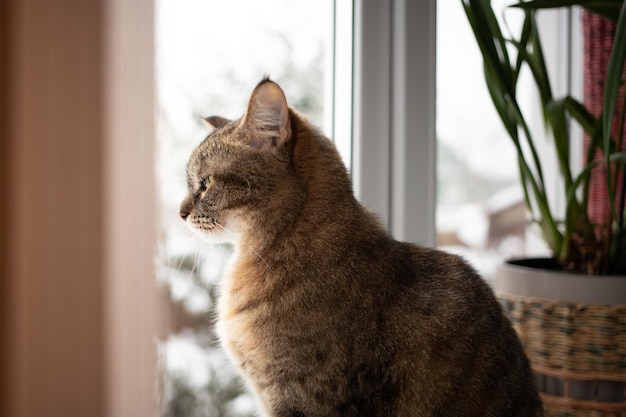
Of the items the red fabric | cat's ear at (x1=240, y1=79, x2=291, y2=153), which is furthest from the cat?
the red fabric

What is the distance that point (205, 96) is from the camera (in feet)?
4.24

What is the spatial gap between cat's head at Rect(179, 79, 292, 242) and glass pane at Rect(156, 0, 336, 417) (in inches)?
6.1

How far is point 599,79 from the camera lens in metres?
1.70

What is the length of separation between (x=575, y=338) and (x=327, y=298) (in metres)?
0.58

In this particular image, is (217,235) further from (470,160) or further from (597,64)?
(597,64)

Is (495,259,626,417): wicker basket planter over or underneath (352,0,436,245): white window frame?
underneath

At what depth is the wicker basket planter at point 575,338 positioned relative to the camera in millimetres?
1188

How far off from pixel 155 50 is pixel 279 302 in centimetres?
45

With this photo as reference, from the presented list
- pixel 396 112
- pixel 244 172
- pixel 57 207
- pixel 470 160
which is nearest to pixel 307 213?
pixel 244 172

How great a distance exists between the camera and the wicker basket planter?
1188 millimetres

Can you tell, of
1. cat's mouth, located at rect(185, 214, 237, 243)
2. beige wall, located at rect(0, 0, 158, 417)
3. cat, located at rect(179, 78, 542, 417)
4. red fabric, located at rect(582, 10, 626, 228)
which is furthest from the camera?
red fabric, located at rect(582, 10, 626, 228)

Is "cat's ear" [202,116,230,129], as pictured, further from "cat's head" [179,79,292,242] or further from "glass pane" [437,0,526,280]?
"glass pane" [437,0,526,280]

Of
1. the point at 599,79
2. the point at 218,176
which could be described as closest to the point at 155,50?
the point at 218,176

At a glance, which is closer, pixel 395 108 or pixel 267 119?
pixel 267 119
